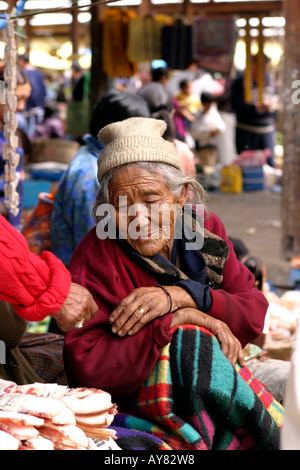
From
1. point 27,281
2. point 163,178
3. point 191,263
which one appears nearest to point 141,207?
point 163,178

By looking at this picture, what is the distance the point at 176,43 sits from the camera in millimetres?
8211

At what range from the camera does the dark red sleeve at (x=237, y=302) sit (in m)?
2.05

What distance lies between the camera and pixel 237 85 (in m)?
10.4

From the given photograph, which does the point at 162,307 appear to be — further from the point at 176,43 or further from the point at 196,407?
the point at 176,43

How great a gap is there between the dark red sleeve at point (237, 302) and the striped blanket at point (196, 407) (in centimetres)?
13

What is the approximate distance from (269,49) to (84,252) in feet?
40.2

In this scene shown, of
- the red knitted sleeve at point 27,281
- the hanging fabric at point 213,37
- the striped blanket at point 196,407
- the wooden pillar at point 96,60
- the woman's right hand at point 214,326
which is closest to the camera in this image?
the red knitted sleeve at point 27,281

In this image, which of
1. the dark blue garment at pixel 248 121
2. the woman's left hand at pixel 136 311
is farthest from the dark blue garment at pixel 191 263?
the dark blue garment at pixel 248 121

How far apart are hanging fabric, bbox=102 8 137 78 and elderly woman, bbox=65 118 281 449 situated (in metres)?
5.26

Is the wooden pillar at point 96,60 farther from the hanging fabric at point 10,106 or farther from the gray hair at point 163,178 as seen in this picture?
the gray hair at point 163,178

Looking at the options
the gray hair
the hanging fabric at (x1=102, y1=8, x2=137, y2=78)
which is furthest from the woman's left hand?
the hanging fabric at (x1=102, y1=8, x2=137, y2=78)

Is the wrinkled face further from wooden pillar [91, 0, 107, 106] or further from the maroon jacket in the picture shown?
wooden pillar [91, 0, 107, 106]

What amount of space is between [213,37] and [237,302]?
6.77 m

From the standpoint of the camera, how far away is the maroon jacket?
74.7 inches
